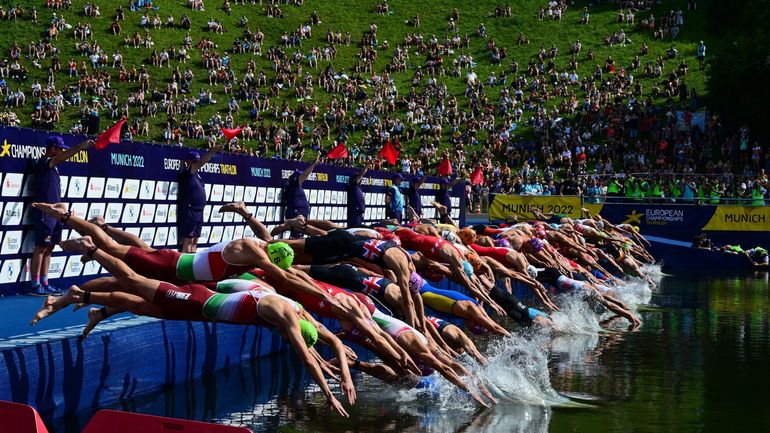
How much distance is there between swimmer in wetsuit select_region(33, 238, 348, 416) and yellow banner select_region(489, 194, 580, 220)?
2950 centimetres

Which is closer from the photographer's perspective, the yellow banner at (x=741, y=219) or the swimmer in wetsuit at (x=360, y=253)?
the swimmer in wetsuit at (x=360, y=253)

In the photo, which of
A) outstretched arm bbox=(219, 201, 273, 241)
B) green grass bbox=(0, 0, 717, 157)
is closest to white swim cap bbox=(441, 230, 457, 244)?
outstretched arm bbox=(219, 201, 273, 241)

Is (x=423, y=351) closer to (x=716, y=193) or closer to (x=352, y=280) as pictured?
(x=352, y=280)

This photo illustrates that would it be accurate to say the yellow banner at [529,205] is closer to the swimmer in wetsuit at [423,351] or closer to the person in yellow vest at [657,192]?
the person in yellow vest at [657,192]

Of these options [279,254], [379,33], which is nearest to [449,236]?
[279,254]

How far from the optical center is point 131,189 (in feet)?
55.1

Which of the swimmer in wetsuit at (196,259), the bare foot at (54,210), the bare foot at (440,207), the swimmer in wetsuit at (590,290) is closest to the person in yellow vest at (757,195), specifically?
the swimmer in wetsuit at (590,290)

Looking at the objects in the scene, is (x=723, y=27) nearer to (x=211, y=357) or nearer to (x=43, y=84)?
(x=43, y=84)

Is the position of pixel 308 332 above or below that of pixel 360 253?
below

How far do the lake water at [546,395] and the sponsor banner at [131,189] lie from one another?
3744 mm

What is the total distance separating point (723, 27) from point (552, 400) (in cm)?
6277

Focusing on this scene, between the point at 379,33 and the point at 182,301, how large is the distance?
67000 millimetres

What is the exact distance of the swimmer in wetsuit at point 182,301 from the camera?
887cm

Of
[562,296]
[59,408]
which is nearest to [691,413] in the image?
[59,408]
